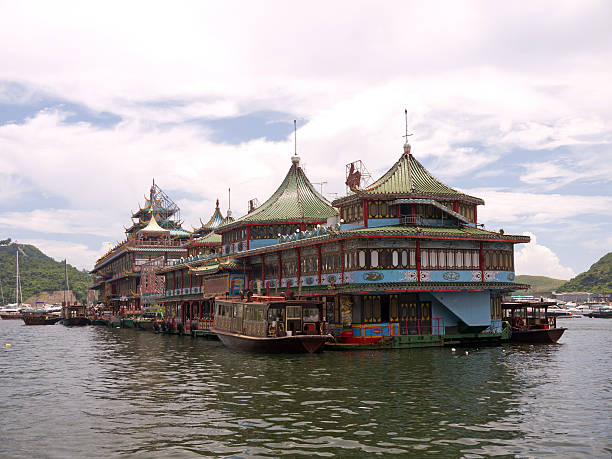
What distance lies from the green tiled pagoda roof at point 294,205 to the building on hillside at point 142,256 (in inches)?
1372

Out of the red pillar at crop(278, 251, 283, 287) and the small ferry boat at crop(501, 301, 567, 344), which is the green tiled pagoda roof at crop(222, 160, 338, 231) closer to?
the red pillar at crop(278, 251, 283, 287)

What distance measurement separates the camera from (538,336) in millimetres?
55406

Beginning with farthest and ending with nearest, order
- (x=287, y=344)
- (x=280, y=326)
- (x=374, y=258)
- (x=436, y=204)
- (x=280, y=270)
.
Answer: (x=280, y=270)
(x=436, y=204)
(x=374, y=258)
(x=280, y=326)
(x=287, y=344)

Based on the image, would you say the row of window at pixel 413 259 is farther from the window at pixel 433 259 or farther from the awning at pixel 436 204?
the awning at pixel 436 204

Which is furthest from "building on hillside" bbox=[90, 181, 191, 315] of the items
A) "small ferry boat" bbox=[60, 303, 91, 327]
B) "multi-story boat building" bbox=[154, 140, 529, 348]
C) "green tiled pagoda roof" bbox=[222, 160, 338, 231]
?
"multi-story boat building" bbox=[154, 140, 529, 348]

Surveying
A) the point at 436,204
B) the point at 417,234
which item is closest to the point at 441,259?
the point at 417,234

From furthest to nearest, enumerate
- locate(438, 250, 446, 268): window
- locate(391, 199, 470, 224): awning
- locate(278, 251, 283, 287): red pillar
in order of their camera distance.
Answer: locate(278, 251, 283, 287): red pillar, locate(391, 199, 470, 224): awning, locate(438, 250, 446, 268): window

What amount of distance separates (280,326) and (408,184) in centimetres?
1764

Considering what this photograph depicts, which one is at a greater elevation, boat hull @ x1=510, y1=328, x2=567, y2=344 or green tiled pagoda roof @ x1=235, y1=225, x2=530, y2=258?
green tiled pagoda roof @ x1=235, y1=225, x2=530, y2=258

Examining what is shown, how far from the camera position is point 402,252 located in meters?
49.6

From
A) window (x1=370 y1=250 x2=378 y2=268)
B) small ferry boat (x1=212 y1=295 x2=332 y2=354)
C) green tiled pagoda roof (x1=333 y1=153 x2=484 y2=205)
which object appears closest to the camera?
small ferry boat (x1=212 y1=295 x2=332 y2=354)

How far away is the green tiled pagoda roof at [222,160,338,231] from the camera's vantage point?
70.2m

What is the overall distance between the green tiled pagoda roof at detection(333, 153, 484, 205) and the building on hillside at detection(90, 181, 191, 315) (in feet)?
181

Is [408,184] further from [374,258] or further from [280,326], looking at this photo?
[280,326]
